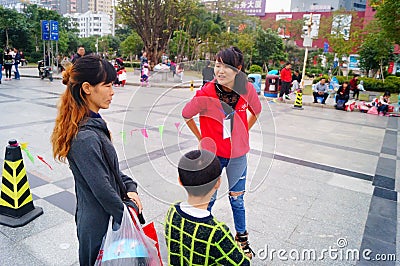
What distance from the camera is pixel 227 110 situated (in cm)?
232

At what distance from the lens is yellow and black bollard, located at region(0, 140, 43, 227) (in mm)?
3061

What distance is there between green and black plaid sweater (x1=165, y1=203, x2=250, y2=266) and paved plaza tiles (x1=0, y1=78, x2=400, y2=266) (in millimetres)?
298

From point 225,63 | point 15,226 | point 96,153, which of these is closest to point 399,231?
point 225,63

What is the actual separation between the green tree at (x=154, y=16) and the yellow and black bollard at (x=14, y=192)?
71.0 ft

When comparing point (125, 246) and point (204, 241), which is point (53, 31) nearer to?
point (125, 246)

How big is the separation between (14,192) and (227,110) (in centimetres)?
227

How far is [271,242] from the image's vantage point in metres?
3.01

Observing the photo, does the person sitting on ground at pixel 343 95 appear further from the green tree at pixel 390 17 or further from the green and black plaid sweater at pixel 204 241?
the green and black plaid sweater at pixel 204 241

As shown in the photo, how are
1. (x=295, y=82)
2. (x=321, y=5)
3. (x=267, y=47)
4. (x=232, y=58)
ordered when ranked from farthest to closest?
(x=321, y=5)
(x=267, y=47)
(x=295, y=82)
(x=232, y=58)

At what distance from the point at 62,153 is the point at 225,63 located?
4.02 feet

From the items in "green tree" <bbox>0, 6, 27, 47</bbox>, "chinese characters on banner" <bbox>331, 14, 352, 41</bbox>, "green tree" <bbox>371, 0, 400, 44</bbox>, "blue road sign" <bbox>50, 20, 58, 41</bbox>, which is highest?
"chinese characters on banner" <bbox>331, 14, 352, 41</bbox>

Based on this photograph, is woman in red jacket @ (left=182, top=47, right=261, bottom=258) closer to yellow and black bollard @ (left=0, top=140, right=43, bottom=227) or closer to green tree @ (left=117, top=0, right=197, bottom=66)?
yellow and black bollard @ (left=0, top=140, right=43, bottom=227)

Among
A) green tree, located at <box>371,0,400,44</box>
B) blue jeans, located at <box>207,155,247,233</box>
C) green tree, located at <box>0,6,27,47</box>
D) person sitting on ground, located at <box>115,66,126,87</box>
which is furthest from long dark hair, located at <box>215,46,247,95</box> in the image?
green tree, located at <box>0,6,27,47</box>

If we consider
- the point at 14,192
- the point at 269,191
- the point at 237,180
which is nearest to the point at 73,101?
the point at 237,180
